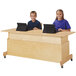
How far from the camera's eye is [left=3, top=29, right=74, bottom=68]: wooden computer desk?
603 centimetres

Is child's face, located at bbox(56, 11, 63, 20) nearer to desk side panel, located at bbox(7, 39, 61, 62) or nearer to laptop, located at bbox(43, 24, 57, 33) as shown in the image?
laptop, located at bbox(43, 24, 57, 33)

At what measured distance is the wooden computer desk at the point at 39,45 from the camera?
6028 millimetres

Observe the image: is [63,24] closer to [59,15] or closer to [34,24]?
[59,15]

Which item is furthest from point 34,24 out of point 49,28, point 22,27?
point 49,28

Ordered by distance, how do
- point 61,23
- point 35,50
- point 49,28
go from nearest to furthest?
point 49,28 < point 35,50 < point 61,23

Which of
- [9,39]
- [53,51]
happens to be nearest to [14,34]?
[9,39]

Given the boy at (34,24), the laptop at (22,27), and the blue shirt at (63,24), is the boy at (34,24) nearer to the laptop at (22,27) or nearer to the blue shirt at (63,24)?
the laptop at (22,27)

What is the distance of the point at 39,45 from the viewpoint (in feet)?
20.7

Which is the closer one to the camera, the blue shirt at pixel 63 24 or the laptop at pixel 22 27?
the laptop at pixel 22 27

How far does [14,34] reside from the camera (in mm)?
6727

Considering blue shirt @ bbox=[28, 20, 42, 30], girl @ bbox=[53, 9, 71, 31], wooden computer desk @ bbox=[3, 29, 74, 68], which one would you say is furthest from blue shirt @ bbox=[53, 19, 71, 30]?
blue shirt @ bbox=[28, 20, 42, 30]

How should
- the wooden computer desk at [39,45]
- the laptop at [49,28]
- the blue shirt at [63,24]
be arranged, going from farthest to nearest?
the blue shirt at [63,24], the laptop at [49,28], the wooden computer desk at [39,45]

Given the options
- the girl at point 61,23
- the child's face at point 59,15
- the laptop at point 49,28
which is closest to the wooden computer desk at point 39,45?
the laptop at point 49,28

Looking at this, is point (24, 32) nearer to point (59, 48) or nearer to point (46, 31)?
point (46, 31)
